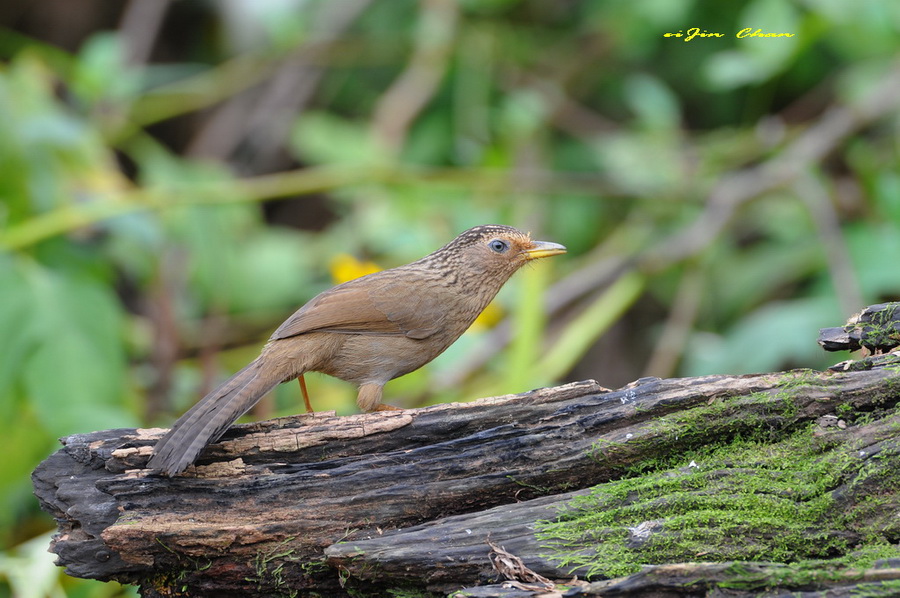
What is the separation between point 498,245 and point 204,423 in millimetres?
1963

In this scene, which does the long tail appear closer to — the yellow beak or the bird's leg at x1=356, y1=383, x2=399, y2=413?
the bird's leg at x1=356, y1=383, x2=399, y2=413

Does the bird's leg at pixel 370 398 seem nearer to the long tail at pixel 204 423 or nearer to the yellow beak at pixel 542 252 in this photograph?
the long tail at pixel 204 423

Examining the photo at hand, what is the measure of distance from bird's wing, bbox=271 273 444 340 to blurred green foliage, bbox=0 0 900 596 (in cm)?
118

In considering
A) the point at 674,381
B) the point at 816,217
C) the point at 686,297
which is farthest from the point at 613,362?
the point at 674,381

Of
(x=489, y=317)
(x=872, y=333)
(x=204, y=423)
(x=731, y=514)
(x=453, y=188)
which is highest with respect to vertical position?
(x=453, y=188)

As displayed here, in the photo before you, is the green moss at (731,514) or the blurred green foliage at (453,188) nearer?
the green moss at (731,514)

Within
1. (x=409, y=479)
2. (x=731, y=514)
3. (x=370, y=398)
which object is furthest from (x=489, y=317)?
(x=731, y=514)

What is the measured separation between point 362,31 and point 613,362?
12.7 feet

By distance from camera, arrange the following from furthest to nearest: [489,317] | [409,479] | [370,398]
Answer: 1. [489,317]
2. [370,398]
3. [409,479]

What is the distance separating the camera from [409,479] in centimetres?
323

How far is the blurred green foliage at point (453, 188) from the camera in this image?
18.1 feet

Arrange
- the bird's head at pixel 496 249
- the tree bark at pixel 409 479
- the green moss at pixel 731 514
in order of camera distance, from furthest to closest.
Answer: the bird's head at pixel 496 249, the tree bark at pixel 409 479, the green moss at pixel 731 514

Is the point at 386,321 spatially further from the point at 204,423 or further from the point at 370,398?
the point at 204,423

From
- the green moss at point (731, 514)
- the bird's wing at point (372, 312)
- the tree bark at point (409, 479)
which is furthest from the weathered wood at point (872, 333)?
the bird's wing at point (372, 312)
